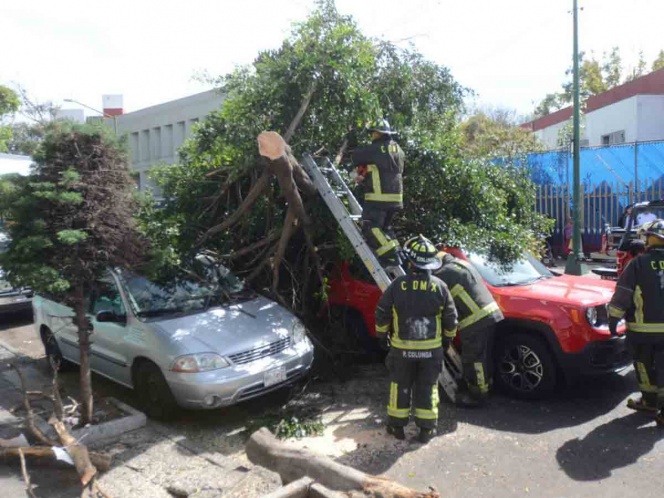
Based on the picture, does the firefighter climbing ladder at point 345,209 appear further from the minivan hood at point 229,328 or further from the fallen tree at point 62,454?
the fallen tree at point 62,454

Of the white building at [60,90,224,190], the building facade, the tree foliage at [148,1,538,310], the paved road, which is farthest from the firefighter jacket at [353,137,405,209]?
the white building at [60,90,224,190]

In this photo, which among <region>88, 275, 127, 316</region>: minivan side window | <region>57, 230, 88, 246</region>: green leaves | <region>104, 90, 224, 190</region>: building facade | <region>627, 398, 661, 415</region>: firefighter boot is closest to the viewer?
<region>57, 230, 88, 246</region>: green leaves

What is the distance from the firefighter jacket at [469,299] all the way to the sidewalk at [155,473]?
94.2 inches

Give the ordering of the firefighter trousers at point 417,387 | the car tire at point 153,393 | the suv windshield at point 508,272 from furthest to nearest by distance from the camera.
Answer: the suv windshield at point 508,272 → the car tire at point 153,393 → the firefighter trousers at point 417,387

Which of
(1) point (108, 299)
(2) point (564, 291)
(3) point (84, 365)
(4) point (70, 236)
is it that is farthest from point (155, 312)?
(2) point (564, 291)

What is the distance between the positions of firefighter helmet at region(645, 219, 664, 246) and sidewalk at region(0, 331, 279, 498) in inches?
157

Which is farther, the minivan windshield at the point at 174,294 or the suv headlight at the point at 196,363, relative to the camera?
the minivan windshield at the point at 174,294

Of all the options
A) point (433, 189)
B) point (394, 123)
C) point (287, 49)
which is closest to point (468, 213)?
point (433, 189)

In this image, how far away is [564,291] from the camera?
6.16 m

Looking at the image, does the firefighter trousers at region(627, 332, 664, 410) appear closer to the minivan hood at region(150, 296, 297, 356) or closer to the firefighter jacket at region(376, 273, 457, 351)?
the firefighter jacket at region(376, 273, 457, 351)

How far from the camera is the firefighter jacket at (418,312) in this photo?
5.06 meters

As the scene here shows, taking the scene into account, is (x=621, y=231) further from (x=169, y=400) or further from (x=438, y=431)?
(x=169, y=400)

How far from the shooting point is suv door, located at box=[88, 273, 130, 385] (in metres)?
6.03

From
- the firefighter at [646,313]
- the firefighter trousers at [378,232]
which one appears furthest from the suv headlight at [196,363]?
the firefighter at [646,313]
